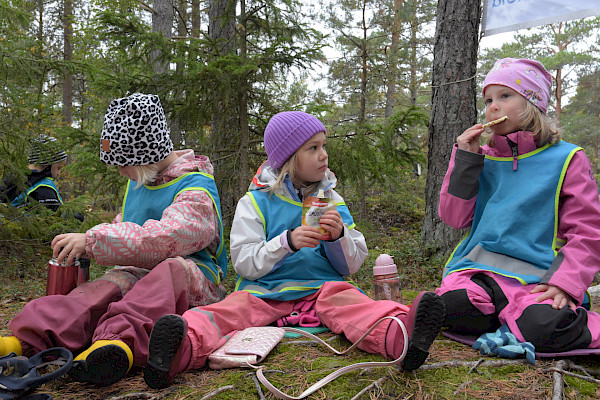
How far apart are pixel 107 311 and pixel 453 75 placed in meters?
4.25

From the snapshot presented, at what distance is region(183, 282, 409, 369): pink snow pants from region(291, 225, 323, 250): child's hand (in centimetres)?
34

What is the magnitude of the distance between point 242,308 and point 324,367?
68cm

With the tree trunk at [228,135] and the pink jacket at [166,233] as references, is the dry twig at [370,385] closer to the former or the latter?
the pink jacket at [166,233]

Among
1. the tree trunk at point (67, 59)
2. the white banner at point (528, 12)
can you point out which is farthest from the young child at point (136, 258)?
the tree trunk at point (67, 59)

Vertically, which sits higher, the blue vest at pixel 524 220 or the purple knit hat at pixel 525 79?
the purple knit hat at pixel 525 79

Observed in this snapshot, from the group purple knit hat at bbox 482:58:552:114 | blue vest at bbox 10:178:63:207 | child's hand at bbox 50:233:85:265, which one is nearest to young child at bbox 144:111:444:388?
child's hand at bbox 50:233:85:265

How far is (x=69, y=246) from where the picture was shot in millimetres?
2322

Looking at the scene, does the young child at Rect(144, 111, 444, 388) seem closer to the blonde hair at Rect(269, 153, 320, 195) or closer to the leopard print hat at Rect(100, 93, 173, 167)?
the blonde hair at Rect(269, 153, 320, 195)

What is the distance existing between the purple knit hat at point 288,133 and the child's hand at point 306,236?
0.65 m

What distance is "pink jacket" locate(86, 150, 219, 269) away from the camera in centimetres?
235

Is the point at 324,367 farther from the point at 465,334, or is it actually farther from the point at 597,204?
the point at 597,204

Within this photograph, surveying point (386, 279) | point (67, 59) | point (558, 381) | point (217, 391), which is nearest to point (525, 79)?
point (386, 279)

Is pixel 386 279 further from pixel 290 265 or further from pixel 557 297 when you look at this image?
pixel 557 297

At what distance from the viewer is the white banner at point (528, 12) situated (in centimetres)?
407
